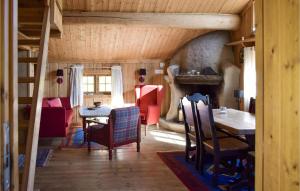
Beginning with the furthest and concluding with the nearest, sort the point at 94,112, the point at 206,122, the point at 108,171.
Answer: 1. the point at 94,112
2. the point at 108,171
3. the point at 206,122

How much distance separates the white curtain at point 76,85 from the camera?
8.55 meters

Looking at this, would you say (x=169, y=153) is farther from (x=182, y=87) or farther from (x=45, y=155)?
(x=182, y=87)

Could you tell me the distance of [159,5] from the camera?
6418 millimetres

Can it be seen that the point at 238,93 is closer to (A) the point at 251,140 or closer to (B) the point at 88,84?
(A) the point at 251,140

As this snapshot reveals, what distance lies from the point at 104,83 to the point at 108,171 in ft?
15.8

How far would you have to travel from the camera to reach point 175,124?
25.0 feet

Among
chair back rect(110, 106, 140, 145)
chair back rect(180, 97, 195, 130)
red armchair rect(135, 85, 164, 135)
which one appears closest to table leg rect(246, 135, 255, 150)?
chair back rect(180, 97, 195, 130)

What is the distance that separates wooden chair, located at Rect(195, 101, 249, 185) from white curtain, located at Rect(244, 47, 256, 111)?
9.46 ft

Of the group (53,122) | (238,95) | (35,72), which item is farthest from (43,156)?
(238,95)

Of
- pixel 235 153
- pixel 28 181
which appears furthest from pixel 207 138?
pixel 28 181

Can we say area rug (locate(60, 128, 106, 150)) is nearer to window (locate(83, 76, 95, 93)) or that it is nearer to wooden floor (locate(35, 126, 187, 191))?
wooden floor (locate(35, 126, 187, 191))

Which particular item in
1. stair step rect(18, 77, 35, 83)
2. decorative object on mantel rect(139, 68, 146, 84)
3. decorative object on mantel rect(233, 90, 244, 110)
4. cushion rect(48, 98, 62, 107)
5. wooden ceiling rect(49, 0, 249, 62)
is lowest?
Result: cushion rect(48, 98, 62, 107)

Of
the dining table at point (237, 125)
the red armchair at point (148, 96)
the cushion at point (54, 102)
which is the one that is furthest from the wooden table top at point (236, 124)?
the cushion at point (54, 102)

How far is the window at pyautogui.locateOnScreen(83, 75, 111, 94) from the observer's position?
29.7 feet
